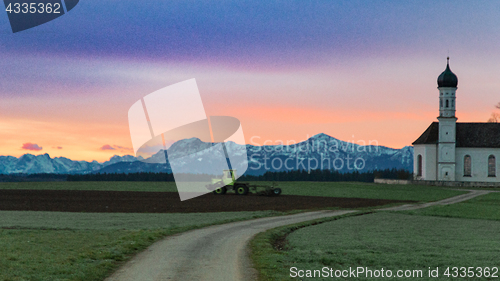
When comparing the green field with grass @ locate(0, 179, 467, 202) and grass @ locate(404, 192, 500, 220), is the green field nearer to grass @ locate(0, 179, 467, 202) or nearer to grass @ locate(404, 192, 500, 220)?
grass @ locate(404, 192, 500, 220)

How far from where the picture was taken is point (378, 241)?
22141 mm

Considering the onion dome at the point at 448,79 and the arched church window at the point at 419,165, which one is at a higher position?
the onion dome at the point at 448,79

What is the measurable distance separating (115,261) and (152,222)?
1334 centimetres

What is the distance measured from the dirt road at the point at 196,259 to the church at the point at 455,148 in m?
77.3

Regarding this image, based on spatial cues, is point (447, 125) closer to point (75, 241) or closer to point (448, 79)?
point (448, 79)

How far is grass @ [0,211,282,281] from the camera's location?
48.3 feet

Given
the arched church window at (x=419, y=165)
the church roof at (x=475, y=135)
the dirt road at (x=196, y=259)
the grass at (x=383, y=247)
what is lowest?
the dirt road at (x=196, y=259)

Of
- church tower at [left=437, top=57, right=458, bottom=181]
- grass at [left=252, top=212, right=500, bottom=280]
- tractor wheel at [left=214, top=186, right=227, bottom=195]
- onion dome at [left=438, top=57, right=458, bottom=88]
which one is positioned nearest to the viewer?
grass at [left=252, top=212, right=500, bottom=280]

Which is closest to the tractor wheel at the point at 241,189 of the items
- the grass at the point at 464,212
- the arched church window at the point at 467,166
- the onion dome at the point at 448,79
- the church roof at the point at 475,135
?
the grass at the point at 464,212

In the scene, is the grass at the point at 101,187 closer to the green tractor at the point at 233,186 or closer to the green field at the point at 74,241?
the green tractor at the point at 233,186

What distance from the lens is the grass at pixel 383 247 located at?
651 inches

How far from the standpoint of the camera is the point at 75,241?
20.7 metres

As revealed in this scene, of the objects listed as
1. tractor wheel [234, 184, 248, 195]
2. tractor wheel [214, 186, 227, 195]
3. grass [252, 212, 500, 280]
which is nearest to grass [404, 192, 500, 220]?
grass [252, 212, 500, 280]

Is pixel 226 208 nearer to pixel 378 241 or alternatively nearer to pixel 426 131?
pixel 378 241
